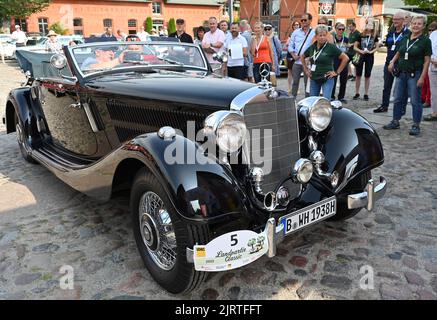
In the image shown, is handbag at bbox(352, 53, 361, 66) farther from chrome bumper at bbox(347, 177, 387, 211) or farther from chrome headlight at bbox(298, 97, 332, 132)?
chrome bumper at bbox(347, 177, 387, 211)

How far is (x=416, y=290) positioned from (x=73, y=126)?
359cm

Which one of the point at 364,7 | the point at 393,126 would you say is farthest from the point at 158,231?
the point at 364,7

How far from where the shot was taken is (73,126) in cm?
432

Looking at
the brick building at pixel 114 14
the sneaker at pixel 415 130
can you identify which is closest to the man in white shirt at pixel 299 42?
the sneaker at pixel 415 130

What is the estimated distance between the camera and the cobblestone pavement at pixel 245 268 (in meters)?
2.63

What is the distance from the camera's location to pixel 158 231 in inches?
105

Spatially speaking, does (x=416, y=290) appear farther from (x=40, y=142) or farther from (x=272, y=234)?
(x=40, y=142)

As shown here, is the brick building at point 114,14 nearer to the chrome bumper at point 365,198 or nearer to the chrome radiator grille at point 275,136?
the chrome radiator grille at point 275,136

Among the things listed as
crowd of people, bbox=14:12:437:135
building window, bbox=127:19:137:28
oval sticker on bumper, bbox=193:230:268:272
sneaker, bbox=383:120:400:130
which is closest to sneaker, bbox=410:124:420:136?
crowd of people, bbox=14:12:437:135

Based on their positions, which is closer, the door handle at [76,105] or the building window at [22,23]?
the door handle at [76,105]

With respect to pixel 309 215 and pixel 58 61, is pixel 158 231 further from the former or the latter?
pixel 58 61

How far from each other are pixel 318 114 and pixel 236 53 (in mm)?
5034

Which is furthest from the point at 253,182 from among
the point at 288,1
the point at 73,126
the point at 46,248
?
the point at 288,1

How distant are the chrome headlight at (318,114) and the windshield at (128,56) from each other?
1623 millimetres
